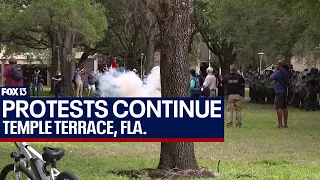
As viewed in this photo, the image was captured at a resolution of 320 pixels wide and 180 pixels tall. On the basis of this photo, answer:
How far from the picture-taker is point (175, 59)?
948cm

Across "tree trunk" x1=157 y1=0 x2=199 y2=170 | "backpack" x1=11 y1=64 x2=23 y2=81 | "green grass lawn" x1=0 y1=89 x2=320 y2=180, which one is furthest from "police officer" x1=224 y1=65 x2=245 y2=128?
"tree trunk" x1=157 y1=0 x2=199 y2=170

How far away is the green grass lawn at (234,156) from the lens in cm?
1019

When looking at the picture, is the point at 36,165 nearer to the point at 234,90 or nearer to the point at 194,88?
the point at 234,90

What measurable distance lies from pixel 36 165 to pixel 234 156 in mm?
6204

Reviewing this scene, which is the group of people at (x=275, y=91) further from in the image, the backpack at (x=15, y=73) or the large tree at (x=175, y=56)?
the large tree at (x=175, y=56)

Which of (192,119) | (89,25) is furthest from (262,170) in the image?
(89,25)

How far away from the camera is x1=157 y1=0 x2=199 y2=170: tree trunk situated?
940 cm

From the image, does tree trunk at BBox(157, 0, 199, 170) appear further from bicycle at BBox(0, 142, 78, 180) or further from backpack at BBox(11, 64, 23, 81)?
backpack at BBox(11, 64, 23, 81)

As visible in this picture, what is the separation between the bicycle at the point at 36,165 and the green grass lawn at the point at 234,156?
203 cm

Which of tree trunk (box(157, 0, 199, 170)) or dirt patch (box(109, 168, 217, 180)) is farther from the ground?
tree trunk (box(157, 0, 199, 170))

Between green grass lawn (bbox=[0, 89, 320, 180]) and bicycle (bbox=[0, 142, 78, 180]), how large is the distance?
2.03 metres

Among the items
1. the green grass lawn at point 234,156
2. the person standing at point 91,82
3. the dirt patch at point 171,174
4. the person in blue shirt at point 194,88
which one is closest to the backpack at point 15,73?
the green grass lawn at point 234,156

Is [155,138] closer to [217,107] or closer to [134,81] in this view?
[217,107]

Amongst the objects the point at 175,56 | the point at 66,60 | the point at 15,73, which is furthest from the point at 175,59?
the point at 66,60
